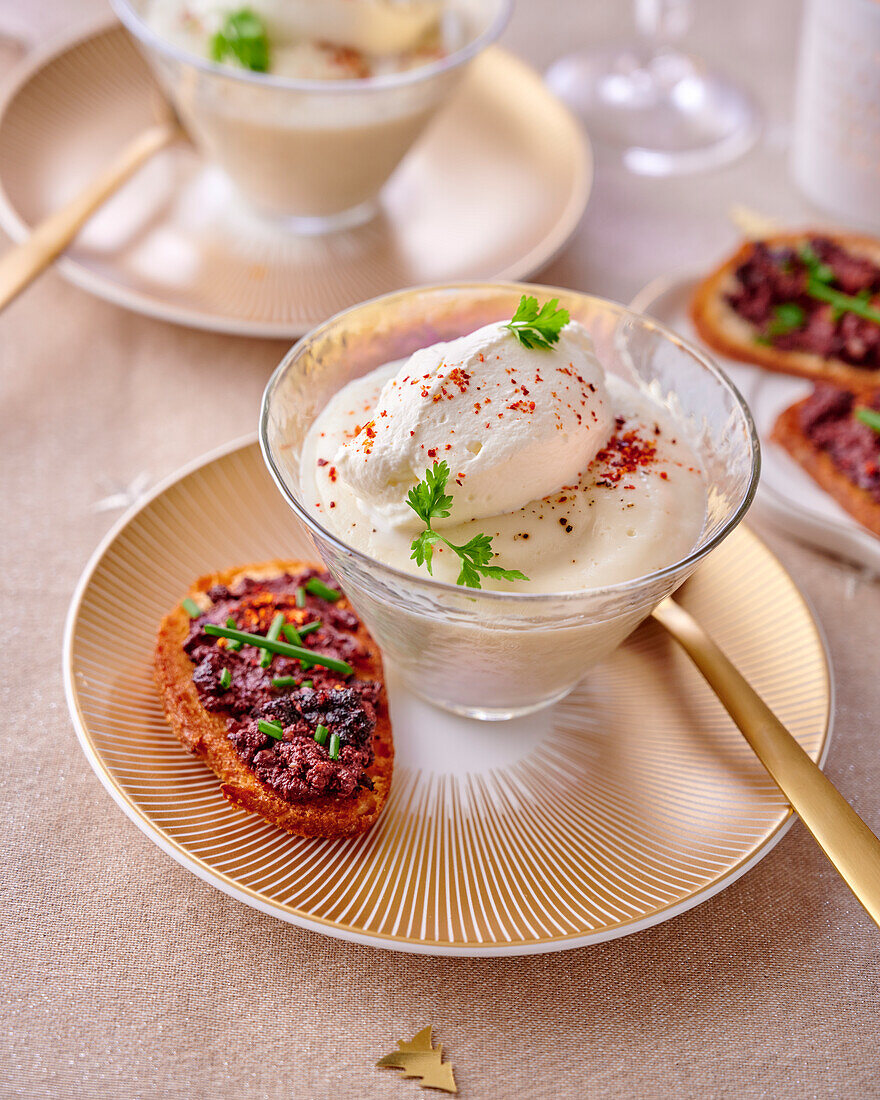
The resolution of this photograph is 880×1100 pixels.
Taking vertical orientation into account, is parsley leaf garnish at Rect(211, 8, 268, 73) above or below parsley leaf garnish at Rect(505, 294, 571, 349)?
above

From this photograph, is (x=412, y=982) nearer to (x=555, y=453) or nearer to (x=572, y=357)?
(x=555, y=453)

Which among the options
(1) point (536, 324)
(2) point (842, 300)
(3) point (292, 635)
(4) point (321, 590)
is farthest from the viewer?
(2) point (842, 300)

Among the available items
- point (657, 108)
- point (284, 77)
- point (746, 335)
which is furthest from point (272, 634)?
point (657, 108)

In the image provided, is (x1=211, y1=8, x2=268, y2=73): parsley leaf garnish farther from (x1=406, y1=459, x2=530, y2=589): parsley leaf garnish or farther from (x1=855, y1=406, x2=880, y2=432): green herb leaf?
(x1=855, y1=406, x2=880, y2=432): green herb leaf

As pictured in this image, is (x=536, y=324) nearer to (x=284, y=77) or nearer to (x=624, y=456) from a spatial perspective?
(x=624, y=456)

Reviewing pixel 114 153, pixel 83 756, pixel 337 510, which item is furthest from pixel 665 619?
pixel 114 153

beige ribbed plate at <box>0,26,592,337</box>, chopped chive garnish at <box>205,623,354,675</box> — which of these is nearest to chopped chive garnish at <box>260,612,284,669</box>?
chopped chive garnish at <box>205,623,354,675</box>
